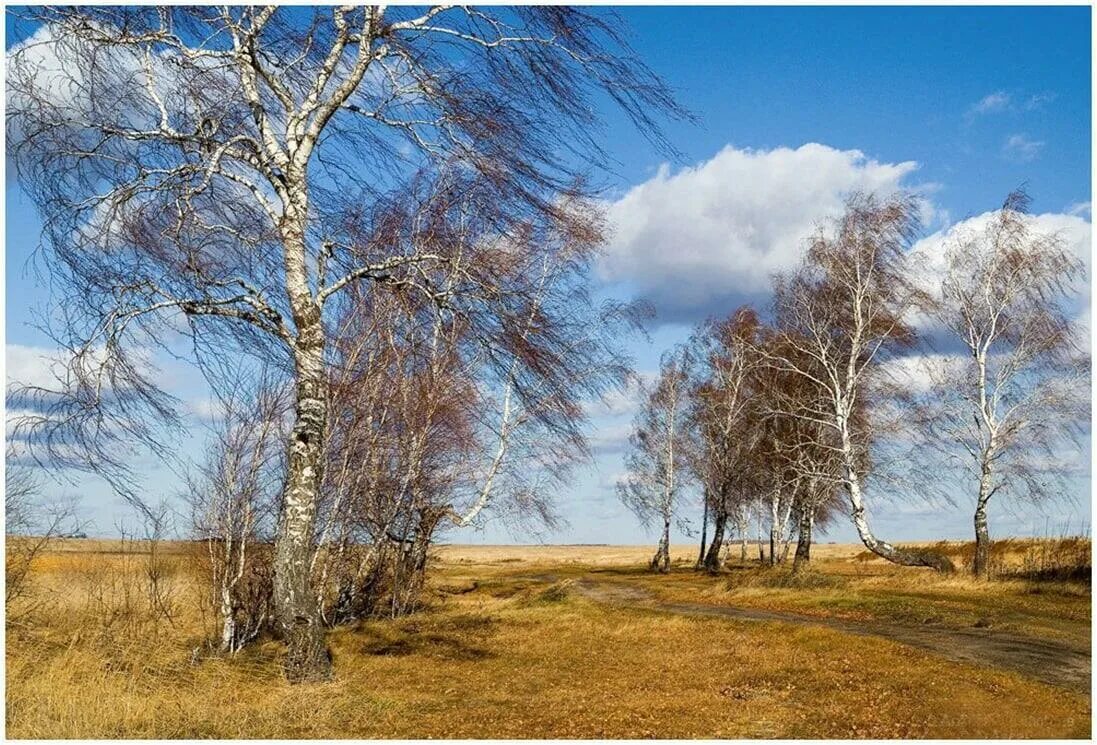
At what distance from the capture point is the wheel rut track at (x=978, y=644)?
10.7m

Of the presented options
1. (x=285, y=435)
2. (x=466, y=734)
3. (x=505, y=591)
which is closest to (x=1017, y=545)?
(x=505, y=591)

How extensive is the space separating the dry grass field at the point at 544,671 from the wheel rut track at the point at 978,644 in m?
0.06

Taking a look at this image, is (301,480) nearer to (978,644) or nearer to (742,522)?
(978,644)

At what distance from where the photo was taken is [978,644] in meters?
12.9

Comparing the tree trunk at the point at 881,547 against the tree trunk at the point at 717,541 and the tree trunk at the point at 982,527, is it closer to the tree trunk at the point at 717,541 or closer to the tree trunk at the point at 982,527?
the tree trunk at the point at 982,527

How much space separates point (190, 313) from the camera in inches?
351

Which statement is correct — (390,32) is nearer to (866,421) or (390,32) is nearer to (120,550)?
(120,550)

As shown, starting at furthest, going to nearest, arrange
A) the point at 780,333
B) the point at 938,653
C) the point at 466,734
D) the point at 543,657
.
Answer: the point at 780,333, the point at 543,657, the point at 938,653, the point at 466,734

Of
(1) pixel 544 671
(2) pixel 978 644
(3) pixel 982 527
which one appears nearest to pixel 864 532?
(3) pixel 982 527

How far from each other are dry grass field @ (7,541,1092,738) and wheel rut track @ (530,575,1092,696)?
0.18 ft

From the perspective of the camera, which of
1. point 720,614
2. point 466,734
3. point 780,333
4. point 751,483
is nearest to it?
point 466,734

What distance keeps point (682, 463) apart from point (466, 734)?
32315 millimetres

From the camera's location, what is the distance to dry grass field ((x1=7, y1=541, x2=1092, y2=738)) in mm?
8102

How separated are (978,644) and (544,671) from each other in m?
6.27
